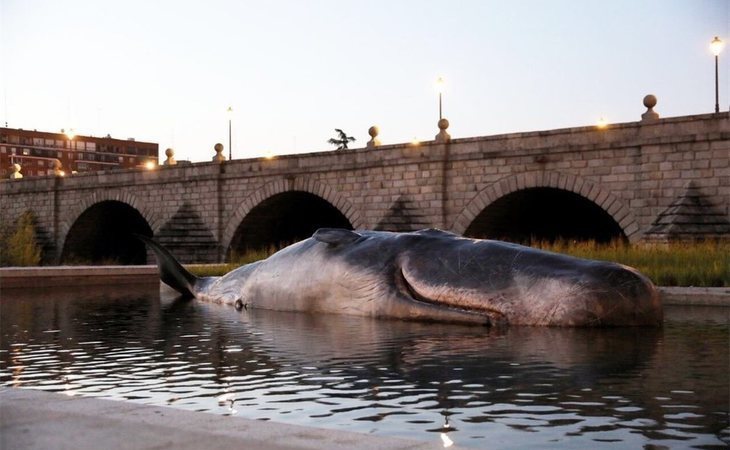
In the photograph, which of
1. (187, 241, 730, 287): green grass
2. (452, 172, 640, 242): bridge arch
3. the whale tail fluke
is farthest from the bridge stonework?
the whale tail fluke

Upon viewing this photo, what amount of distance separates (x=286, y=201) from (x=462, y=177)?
1027 cm

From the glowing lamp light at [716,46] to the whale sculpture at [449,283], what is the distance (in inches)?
757

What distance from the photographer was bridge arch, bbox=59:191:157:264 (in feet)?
147

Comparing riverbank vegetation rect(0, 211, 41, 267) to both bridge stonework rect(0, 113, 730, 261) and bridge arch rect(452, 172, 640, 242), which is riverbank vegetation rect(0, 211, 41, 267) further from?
bridge arch rect(452, 172, 640, 242)

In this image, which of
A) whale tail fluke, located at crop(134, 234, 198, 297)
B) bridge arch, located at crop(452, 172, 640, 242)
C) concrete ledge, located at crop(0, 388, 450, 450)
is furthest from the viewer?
bridge arch, located at crop(452, 172, 640, 242)

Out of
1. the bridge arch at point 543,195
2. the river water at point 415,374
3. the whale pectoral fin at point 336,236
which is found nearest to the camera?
the river water at point 415,374

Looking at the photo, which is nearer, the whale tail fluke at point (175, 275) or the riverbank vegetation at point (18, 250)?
the whale tail fluke at point (175, 275)

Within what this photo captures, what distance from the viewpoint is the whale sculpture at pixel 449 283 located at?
31.9ft

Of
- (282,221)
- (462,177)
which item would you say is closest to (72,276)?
(462,177)

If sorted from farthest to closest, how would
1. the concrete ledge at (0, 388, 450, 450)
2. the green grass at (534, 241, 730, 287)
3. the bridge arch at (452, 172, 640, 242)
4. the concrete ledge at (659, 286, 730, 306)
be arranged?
the bridge arch at (452, 172, 640, 242) < the green grass at (534, 241, 730, 287) < the concrete ledge at (659, 286, 730, 306) < the concrete ledge at (0, 388, 450, 450)

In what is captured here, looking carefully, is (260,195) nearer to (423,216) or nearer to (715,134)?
(423,216)

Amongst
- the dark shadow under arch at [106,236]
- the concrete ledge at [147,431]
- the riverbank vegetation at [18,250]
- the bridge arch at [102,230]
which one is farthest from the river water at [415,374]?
the dark shadow under arch at [106,236]

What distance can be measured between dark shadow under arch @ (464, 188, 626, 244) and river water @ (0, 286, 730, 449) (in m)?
18.5

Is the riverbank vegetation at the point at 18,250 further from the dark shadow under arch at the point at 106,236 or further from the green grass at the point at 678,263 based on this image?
the green grass at the point at 678,263
